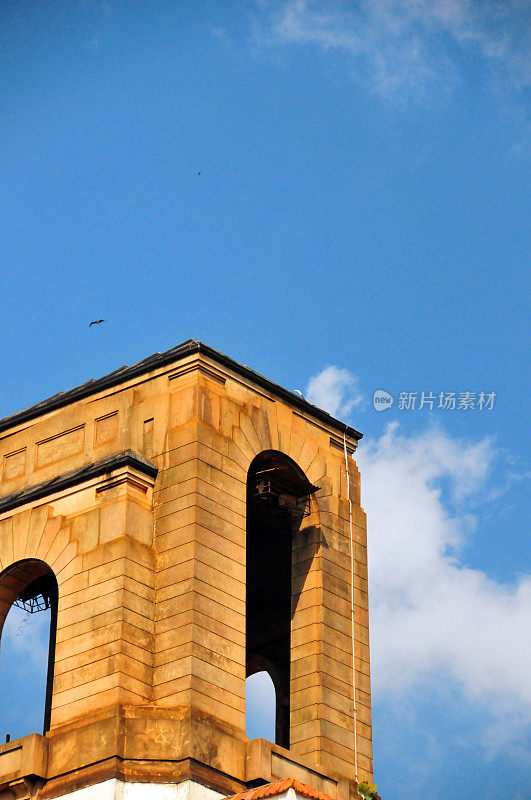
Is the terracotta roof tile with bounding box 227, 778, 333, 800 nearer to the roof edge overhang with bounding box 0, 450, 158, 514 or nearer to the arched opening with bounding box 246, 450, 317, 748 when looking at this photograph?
the roof edge overhang with bounding box 0, 450, 158, 514

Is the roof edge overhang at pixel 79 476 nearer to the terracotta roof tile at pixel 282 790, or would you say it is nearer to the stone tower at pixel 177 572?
the stone tower at pixel 177 572

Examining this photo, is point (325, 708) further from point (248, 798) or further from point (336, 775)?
point (248, 798)

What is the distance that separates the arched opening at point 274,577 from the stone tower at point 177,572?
0.34ft

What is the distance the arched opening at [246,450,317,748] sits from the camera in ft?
165

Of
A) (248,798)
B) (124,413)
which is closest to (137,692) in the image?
(248,798)

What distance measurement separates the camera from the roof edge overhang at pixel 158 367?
48438mm

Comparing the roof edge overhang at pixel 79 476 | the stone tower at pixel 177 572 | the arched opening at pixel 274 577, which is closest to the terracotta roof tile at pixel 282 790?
the stone tower at pixel 177 572

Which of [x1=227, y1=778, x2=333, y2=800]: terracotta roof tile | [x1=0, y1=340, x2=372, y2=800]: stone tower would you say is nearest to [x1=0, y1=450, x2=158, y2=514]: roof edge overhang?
[x1=0, y1=340, x2=372, y2=800]: stone tower

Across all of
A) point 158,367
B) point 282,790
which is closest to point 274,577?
point 158,367

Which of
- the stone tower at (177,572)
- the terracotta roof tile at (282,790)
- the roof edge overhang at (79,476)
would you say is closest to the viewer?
the terracotta roof tile at (282,790)

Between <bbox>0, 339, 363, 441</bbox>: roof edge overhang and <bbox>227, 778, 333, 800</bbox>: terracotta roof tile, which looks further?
<bbox>0, 339, 363, 441</bbox>: roof edge overhang

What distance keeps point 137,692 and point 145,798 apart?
2618 millimetres

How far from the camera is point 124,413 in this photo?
48750 millimetres

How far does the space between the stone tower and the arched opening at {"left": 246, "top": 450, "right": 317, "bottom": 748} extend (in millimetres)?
102
